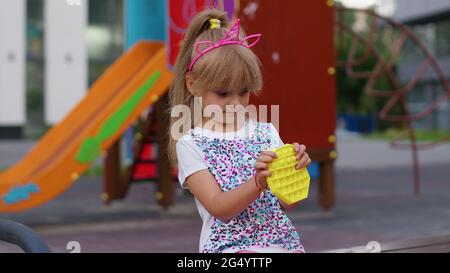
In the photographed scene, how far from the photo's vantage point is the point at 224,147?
153 cm

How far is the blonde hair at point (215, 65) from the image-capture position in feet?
4.73

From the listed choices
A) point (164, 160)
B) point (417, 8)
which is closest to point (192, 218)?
point (164, 160)

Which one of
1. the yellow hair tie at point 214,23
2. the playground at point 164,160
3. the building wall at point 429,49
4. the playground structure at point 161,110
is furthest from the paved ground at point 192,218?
the building wall at point 429,49

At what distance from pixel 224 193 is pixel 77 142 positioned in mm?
4106

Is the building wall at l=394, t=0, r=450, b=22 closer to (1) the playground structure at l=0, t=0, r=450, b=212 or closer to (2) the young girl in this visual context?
(1) the playground structure at l=0, t=0, r=450, b=212

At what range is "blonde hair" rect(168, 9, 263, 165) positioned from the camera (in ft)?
4.73

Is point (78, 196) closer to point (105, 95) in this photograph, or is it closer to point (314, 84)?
point (105, 95)

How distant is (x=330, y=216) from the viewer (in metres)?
6.24

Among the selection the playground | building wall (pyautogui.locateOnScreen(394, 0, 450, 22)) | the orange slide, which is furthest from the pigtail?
building wall (pyautogui.locateOnScreen(394, 0, 450, 22))

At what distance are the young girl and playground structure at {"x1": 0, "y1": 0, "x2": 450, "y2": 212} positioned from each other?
3289 mm

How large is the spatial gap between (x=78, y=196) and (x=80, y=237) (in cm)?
280

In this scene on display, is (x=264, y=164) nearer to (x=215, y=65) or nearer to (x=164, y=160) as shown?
(x=215, y=65)

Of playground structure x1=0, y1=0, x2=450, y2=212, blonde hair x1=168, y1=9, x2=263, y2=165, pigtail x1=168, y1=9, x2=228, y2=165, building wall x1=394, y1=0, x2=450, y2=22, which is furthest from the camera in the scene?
building wall x1=394, y1=0, x2=450, y2=22
